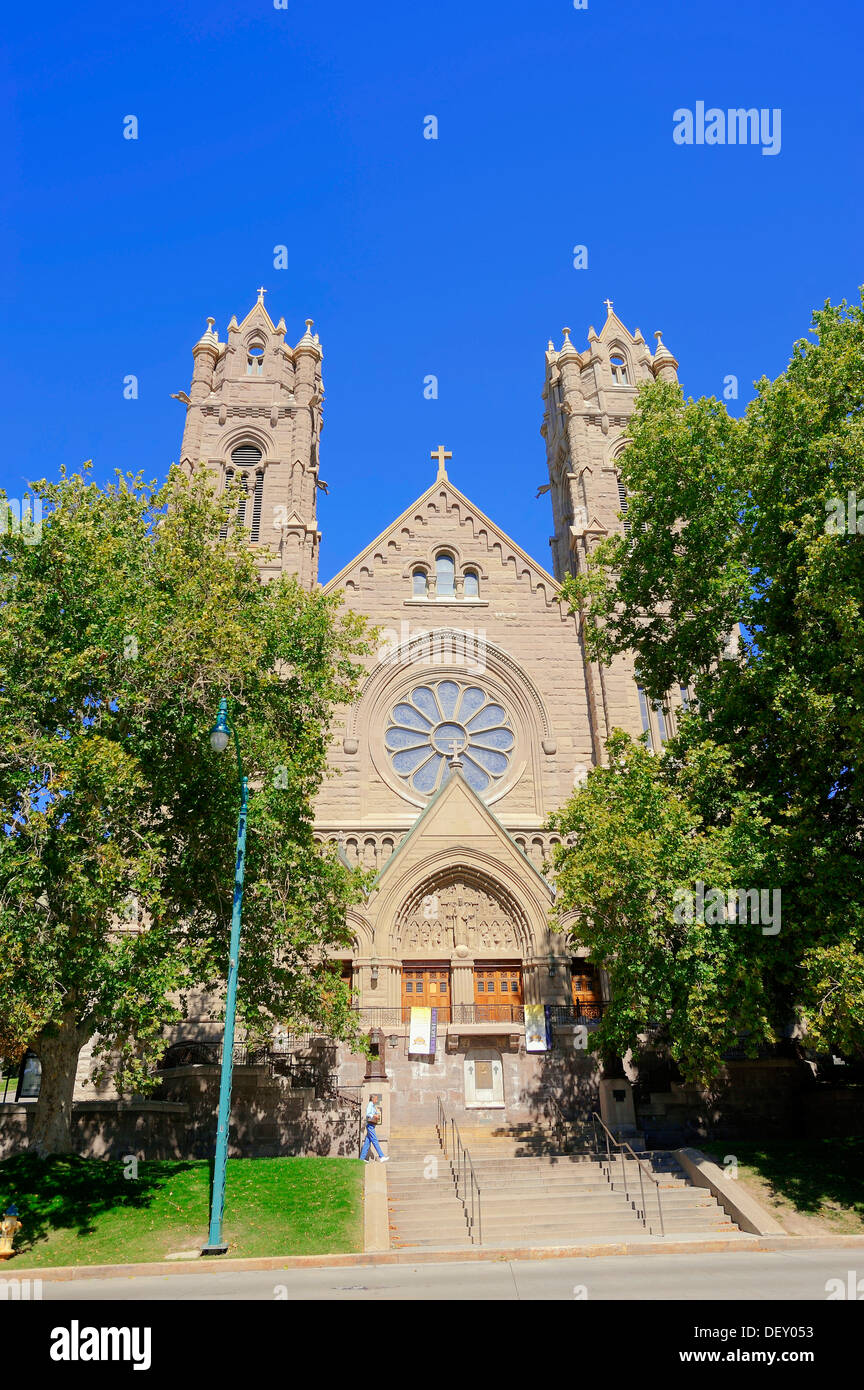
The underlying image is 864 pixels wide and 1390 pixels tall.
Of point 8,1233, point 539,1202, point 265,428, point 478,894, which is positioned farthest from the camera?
point 265,428

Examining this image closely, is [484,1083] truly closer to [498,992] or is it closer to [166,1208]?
[498,992]

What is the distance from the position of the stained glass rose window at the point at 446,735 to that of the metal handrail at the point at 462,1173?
426 inches

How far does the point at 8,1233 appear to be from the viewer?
12758 millimetres

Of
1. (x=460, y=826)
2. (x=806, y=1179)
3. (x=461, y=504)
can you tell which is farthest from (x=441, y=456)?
(x=806, y=1179)

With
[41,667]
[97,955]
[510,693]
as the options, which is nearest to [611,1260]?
[97,955]

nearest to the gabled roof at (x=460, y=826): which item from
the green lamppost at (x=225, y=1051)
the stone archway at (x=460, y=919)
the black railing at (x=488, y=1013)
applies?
the stone archway at (x=460, y=919)

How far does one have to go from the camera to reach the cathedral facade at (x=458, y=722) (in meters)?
22.1

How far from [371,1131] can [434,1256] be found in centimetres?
415

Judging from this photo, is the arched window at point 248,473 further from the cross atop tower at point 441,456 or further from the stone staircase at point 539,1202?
the stone staircase at point 539,1202

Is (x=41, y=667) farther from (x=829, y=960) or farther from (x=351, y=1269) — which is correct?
(x=829, y=960)

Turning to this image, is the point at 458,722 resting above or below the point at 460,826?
above

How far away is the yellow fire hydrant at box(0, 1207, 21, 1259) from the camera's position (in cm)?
1251

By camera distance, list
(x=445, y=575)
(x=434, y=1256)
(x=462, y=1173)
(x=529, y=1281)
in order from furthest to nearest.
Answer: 1. (x=445, y=575)
2. (x=462, y=1173)
3. (x=434, y=1256)
4. (x=529, y=1281)

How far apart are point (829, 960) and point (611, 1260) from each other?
5513 mm
